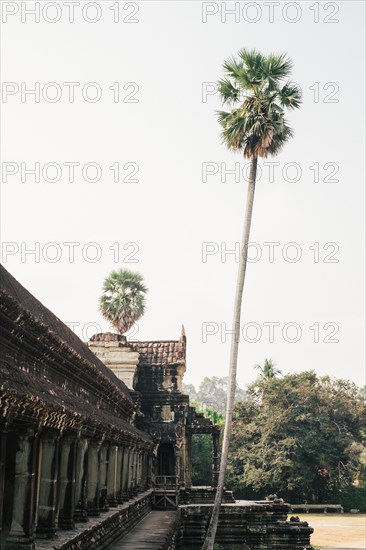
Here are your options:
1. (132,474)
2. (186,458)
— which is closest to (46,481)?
(132,474)

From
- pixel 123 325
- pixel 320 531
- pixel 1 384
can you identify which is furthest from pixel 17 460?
pixel 123 325

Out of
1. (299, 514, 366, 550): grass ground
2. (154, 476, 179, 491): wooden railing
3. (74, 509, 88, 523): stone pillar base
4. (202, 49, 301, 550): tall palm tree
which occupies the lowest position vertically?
(299, 514, 366, 550): grass ground

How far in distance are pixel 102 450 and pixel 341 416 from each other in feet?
122

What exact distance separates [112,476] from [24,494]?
8421mm

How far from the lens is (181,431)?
30219mm

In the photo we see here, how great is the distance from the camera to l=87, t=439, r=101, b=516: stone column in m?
12.6

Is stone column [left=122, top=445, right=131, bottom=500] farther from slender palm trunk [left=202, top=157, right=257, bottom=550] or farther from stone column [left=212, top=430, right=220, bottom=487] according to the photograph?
stone column [left=212, top=430, right=220, bottom=487]

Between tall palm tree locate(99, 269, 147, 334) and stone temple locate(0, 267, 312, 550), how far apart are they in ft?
27.9

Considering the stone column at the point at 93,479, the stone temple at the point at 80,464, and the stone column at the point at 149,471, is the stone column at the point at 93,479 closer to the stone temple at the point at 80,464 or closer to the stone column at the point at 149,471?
the stone temple at the point at 80,464

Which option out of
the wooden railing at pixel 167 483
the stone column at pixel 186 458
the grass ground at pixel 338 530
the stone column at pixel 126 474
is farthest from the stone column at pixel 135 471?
the grass ground at pixel 338 530

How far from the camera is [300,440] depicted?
148ft

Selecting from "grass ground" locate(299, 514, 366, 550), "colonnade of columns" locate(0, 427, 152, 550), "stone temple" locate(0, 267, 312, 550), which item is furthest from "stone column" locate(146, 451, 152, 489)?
"colonnade of columns" locate(0, 427, 152, 550)

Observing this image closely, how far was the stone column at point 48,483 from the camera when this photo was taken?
8.82 meters

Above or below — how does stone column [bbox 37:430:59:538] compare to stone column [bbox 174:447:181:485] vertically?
above
